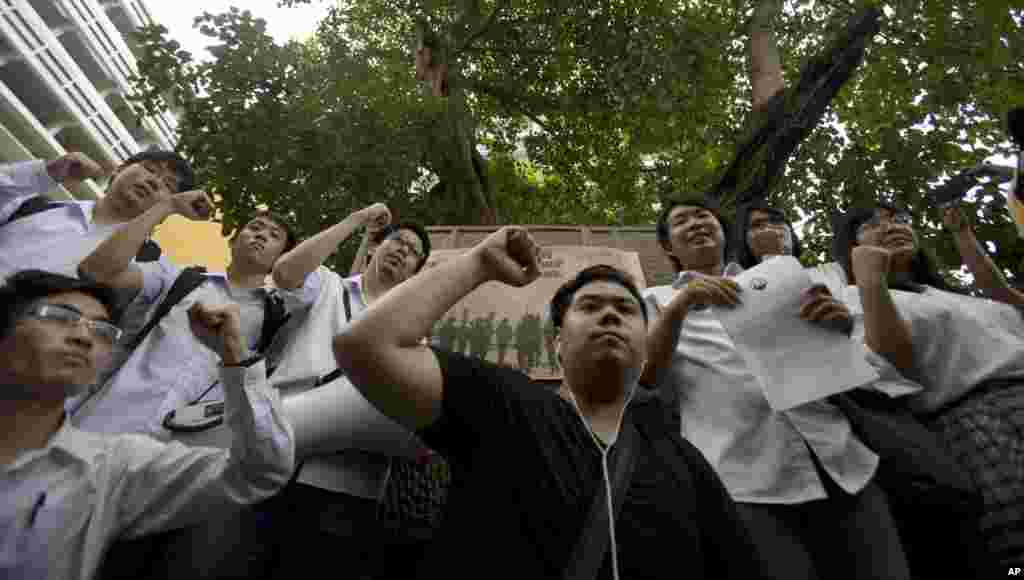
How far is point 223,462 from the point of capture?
171 cm

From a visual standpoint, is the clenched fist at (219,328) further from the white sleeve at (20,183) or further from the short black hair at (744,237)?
the short black hair at (744,237)

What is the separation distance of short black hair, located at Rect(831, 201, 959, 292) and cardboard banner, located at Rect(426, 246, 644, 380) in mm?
1202

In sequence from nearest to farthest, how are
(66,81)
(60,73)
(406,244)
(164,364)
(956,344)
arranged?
(956,344), (164,364), (406,244), (60,73), (66,81)

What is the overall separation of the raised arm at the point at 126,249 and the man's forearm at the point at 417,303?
4.75 feet

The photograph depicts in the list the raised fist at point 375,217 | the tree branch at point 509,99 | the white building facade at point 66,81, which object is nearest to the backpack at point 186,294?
the raised fist at point 375,217

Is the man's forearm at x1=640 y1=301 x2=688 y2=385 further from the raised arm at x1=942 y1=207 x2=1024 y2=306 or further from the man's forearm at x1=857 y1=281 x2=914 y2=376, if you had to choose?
the raised arm at x1=942 y1=207 x2=1024 y2=306

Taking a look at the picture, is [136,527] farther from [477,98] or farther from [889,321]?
[477,98]

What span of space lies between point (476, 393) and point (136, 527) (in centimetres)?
99

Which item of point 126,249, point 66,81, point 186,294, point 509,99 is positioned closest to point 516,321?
point 186,294

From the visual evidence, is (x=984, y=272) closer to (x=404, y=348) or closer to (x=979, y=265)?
(x=979, y=265)

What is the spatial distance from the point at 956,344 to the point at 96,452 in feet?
8.52

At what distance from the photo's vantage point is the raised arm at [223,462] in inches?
64.7

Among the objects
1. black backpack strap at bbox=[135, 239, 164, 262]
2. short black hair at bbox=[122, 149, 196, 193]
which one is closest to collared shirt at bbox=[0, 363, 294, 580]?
black backpack strap at bbox=[135, 239, 164, 262]

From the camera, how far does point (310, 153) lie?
5.80 meters
